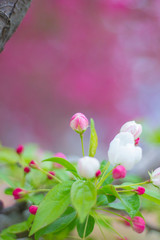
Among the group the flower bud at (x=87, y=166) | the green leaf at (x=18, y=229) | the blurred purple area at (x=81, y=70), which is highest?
the blurred purple area at (x=81, y=70)

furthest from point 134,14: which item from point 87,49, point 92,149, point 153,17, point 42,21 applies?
point 92,149

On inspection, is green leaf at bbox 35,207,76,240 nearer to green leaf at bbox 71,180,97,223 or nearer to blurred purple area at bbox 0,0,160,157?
green leaf at bbox 71,180,97,223

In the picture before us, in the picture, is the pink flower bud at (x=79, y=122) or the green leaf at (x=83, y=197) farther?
the pink flower bud at (x=79, y=122)

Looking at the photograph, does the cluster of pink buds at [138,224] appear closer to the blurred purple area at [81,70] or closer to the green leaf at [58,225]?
the green leaf at [58,225]

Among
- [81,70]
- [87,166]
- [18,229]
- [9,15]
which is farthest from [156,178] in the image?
[81,70]

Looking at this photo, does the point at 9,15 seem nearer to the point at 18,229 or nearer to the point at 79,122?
the point at 79,122

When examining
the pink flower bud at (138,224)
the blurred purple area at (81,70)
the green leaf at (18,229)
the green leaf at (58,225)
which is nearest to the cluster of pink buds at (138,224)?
the pink flower bud at (138,224)
